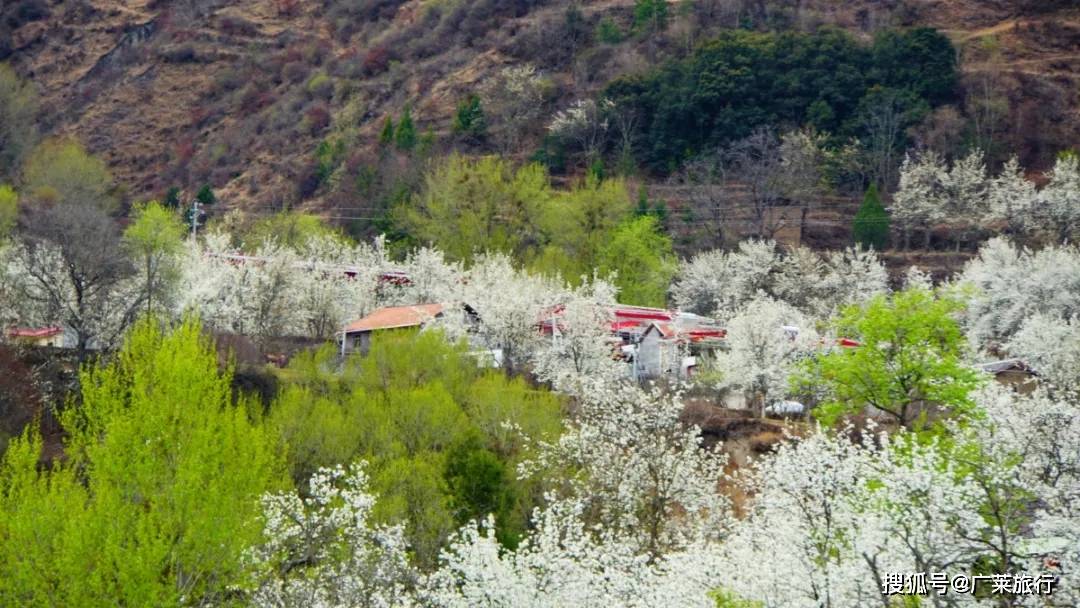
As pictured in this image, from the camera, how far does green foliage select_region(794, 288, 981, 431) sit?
30.1 meters

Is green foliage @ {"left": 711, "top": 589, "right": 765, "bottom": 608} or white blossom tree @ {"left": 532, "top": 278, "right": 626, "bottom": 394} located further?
white blossom tree @ {"left": 532, "top": 278, "right": 626, "bottom": 394}

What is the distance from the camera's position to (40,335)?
45.2m

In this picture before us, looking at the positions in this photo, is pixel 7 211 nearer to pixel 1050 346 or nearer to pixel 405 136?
pixel 405 136

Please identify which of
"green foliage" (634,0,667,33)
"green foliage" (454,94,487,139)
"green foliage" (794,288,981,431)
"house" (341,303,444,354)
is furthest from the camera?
"green foliage" (634,0,667,33)

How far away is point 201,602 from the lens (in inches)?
857

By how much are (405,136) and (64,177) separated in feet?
61.1

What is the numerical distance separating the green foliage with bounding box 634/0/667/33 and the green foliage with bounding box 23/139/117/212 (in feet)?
110

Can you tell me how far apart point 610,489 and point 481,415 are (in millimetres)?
10245

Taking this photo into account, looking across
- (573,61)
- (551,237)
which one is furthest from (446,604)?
(573,61)

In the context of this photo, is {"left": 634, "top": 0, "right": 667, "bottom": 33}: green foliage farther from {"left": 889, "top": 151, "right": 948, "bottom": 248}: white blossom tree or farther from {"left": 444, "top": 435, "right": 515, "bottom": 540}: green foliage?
{"left": 444, "top": 435, "right": 515, "bottom": 540}: green foliage

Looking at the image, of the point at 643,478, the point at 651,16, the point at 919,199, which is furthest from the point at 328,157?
the point at 643,478

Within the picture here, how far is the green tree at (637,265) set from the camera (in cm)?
5844

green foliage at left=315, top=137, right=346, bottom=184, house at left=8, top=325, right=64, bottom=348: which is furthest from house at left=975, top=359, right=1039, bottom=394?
green foliage at left=315, top=137, right=346, bottom=184

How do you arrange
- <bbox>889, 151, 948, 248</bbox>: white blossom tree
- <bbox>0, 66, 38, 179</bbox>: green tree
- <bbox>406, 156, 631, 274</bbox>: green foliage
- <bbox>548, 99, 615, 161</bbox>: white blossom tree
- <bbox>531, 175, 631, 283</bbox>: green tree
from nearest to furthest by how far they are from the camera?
<bbox>531, 175, 631, 283</bbox>: green tree
<bbox>406, 156, 631, 274</bbox>: green foliage
<bbox>889, 151, 948, 248</bbox>: white blossom tree
<bbox>0, 66, 38, 179</bbox>: green tree
<bbox>548, 99, 615, 161</bbox>: white blossom tree
